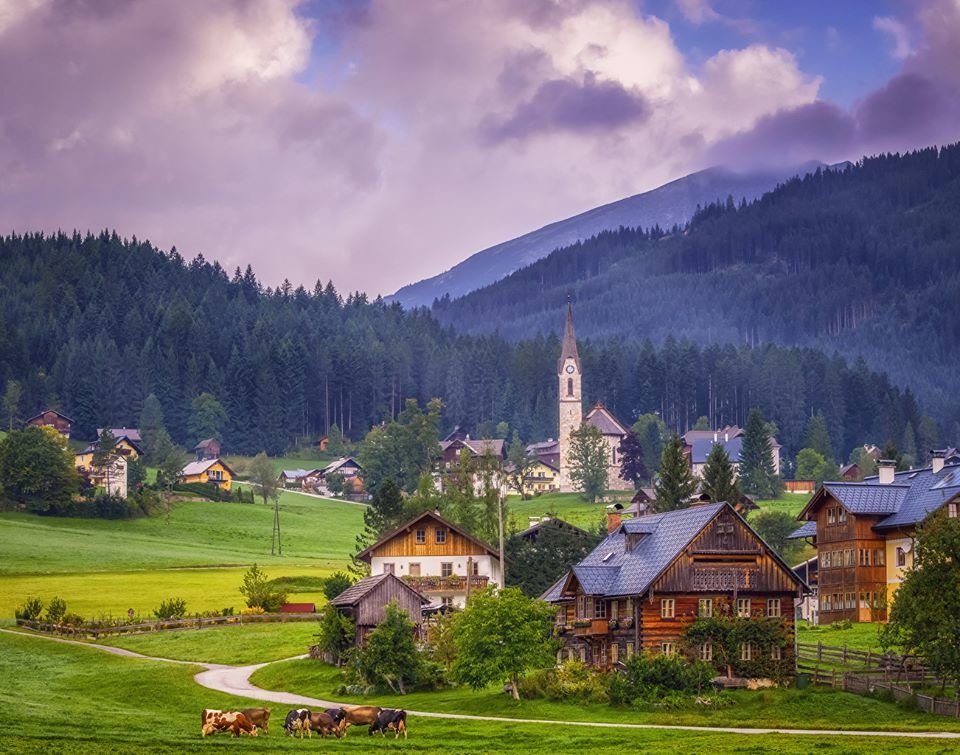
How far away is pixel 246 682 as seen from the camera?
2940 inches

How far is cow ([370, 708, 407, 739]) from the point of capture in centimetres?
5488

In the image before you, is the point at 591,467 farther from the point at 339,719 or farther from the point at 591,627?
the point at 339,719

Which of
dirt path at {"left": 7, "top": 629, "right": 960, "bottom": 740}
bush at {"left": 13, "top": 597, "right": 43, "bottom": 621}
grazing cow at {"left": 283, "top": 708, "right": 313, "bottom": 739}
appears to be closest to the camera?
dirt path at {"left": 7, "top": 629, "right": 960, "bottom": 740}

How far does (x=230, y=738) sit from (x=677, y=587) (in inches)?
1009

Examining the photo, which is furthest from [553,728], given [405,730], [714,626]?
[714,626]

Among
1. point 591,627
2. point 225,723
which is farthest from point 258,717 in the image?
point 591,627

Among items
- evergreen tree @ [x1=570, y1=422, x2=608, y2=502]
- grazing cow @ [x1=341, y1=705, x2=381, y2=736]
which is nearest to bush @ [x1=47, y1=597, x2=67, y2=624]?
grazing cow @ [x1=341, y1=705, x2=381, y2=736]

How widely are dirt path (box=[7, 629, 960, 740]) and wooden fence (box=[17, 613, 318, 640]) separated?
6.97ft

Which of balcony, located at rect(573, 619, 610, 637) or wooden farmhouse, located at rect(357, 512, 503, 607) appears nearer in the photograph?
balcony, located at rect(573, 619, 610, 637)

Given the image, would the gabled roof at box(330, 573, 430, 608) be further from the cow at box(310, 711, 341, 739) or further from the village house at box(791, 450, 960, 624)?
the cow at box(310, 711, 341, 739)

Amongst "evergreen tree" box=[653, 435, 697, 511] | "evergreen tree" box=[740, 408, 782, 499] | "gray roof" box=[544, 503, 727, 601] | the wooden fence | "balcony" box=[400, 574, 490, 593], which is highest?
"evergreen tree" box=[740, 408, 782, 499]

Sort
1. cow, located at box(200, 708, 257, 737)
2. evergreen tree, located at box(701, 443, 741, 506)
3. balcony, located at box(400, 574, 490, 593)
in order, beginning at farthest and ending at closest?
evergreen tree, located at box(701, 443, 741, 506), balcony, located at box(400, 574, 490, 593), cow, located at box(200, 708, 257, 737)

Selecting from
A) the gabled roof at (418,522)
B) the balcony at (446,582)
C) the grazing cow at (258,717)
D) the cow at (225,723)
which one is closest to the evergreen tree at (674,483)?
the gabled roof at (418,522)

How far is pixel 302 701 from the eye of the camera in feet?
219
